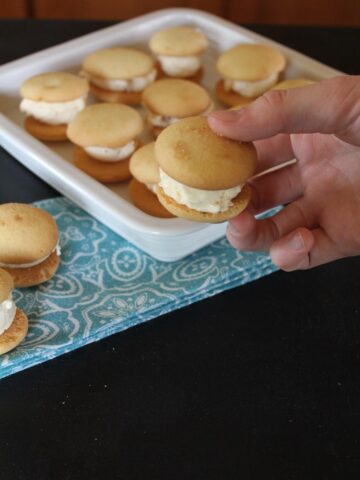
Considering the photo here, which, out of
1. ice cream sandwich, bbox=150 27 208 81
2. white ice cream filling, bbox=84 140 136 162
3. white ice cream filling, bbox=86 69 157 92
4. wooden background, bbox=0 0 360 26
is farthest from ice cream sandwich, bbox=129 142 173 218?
wooden background, bbox=0 0 360 26

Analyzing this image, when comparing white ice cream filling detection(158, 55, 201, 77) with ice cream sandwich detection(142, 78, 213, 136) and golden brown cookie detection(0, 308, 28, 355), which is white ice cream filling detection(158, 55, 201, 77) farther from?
golden brown cookie detection(0, 308, 28, 355)

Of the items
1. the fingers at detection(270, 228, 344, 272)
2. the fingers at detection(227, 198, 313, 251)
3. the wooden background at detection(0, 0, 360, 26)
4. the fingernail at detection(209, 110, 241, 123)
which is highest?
the fingernail at detection(209, 110, 241, 123)

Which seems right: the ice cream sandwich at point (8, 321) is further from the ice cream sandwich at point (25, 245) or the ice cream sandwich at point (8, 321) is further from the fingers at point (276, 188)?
the fingers at point (276, 188)

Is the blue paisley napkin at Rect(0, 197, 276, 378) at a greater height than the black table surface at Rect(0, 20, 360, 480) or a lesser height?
greater

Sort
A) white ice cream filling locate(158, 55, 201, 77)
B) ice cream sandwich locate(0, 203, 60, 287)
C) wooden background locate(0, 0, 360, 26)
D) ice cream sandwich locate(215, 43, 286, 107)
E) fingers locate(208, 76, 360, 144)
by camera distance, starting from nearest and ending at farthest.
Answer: fingers locate(208, 76, 360, 144)
ice cream sandwich locate(0, 203, 60, 287)
ice cream sandwich locate(215, 43, 286, 107)
white ice cream filling locate(158, 55, 201, 77)
wooden background locate(0, 0, 360, 26)

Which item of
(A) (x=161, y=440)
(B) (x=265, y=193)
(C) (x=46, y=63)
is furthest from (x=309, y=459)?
(C) (x=46, y=63)

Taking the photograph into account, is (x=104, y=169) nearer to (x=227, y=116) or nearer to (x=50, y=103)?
(x=50, y=103)

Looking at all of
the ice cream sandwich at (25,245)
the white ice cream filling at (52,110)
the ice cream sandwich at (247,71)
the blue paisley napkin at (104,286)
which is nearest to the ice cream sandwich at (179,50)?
the ice cream sandwich at (247,71)

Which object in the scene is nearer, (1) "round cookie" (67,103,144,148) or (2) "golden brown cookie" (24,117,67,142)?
(1) "round cookie" (67,103,144,148)
